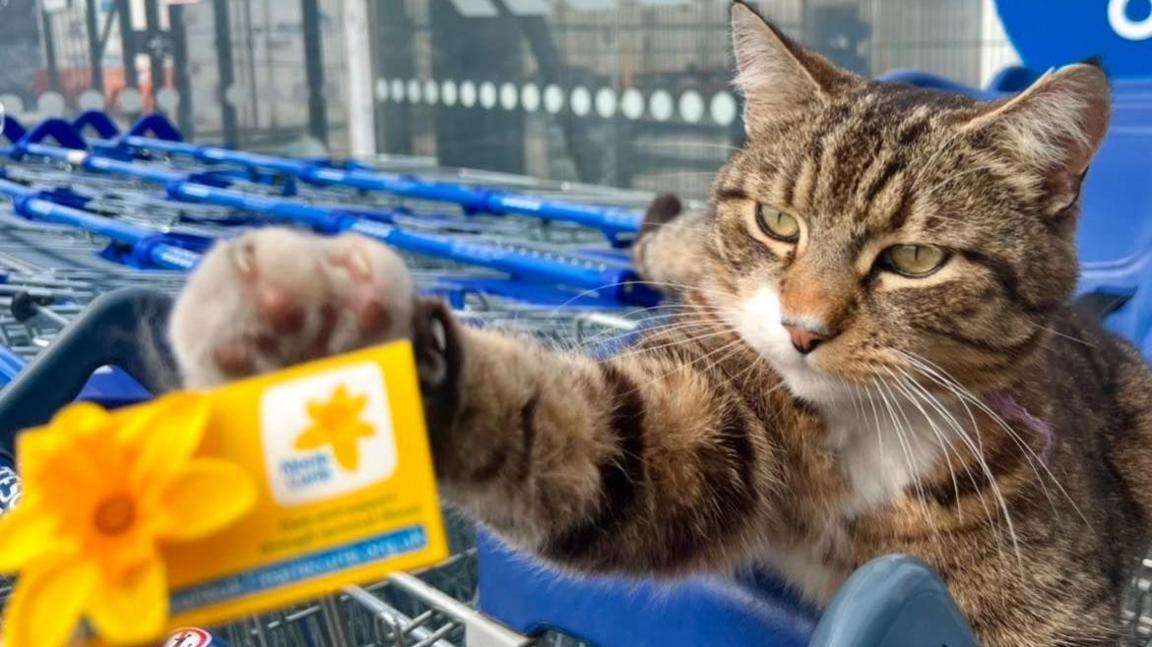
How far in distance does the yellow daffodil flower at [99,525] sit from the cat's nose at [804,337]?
45 centimetres

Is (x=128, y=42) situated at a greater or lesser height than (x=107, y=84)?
greater

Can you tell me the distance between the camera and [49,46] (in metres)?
2.94

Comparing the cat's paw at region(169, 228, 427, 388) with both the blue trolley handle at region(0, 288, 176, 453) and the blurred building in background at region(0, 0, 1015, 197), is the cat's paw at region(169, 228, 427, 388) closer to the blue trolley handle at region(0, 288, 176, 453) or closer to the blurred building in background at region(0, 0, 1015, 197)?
the blue trolley handle at region(0, 288, 176, 453)

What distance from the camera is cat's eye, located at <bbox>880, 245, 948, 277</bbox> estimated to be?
69 cm

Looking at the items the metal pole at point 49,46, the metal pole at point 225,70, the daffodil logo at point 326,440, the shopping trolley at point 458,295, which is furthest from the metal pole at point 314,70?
the daffodil logo at point 326,440

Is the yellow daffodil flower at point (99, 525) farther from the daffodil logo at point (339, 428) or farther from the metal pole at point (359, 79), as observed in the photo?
the metal pole at point (359, 79)

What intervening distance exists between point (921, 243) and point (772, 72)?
0.20 m

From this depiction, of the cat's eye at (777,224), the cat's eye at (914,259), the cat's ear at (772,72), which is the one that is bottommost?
the cat's eye at (914,259)

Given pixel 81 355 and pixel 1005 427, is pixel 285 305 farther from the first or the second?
pixel 1005 427

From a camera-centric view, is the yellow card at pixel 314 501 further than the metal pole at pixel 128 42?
No

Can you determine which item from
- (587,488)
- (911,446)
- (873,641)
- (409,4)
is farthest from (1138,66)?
(409,4)

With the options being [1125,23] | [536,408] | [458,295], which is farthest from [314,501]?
[1125,23]

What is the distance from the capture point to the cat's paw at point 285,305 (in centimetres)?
38

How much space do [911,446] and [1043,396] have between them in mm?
126
